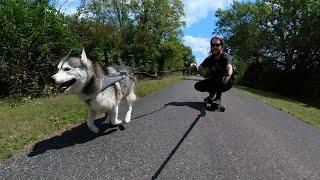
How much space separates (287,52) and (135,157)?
45.3 metres

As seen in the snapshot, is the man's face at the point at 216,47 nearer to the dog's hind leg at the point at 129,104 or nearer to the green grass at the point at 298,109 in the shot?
the dog's hind leg at the point at 129,104

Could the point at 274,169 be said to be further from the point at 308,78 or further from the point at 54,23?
the point at 308,78

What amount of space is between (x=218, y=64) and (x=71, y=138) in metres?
4.28

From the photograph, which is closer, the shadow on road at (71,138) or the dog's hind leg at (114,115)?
the shadow on road at (71,138)

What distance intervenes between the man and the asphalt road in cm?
113

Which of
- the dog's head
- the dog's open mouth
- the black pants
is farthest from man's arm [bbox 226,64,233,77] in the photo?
the dog's open mouth

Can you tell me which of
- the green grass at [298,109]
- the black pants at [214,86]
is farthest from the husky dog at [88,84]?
the green grass at [298,109]

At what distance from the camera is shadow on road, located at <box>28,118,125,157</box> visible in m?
7.37

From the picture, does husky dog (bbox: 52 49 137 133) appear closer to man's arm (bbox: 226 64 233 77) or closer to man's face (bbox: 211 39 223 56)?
man's arm (bbox: 226 64 233 77)

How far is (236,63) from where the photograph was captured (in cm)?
5838

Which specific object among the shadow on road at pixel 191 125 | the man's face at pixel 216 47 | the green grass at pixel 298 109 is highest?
the man's face at pixel 216 47

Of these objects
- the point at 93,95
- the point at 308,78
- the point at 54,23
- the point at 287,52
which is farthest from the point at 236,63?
the point at 93,95

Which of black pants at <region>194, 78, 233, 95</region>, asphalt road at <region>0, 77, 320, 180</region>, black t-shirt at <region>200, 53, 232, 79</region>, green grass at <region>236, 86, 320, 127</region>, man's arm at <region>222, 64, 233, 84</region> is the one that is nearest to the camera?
asphalt road at <region>0, 77, 320, 180</region>

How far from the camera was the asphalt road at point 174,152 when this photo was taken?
610cm
